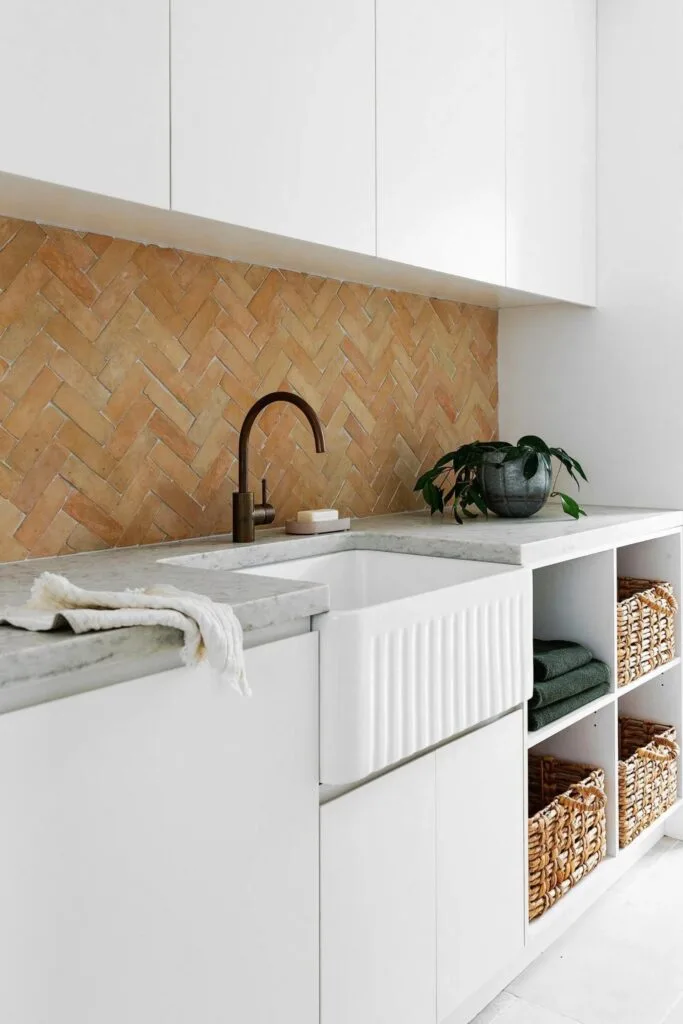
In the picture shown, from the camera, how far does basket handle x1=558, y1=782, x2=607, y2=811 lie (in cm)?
217

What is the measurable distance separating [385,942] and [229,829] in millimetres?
454

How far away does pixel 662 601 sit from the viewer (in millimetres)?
2580

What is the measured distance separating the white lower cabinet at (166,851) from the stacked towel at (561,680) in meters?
0.79

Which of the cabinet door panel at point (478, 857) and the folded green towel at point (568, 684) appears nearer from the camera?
the cabinet door panel at point (478, 857)

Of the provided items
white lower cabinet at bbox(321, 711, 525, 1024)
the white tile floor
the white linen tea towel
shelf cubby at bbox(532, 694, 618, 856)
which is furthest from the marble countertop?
the white tile floor

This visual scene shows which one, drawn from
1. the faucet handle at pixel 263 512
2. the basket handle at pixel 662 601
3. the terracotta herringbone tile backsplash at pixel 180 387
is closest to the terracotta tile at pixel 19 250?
the terracotta herringbone tile backsplash at pixel 180 387

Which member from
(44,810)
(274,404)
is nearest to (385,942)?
(44,810)

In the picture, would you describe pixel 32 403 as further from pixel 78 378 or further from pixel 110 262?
pixel 110 262

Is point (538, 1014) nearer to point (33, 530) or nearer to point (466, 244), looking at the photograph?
point (33, 530)

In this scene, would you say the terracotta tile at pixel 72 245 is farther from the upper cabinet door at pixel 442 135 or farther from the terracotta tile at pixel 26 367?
the upper cabinet door at pixel 442 135

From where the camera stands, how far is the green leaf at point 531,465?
235 cm

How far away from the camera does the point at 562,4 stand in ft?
8.58

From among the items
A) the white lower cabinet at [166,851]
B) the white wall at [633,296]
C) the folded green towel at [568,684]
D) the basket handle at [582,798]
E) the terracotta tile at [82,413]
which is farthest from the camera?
the white wall at [633,296]

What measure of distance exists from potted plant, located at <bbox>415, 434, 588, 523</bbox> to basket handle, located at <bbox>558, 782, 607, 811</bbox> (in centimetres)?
68
